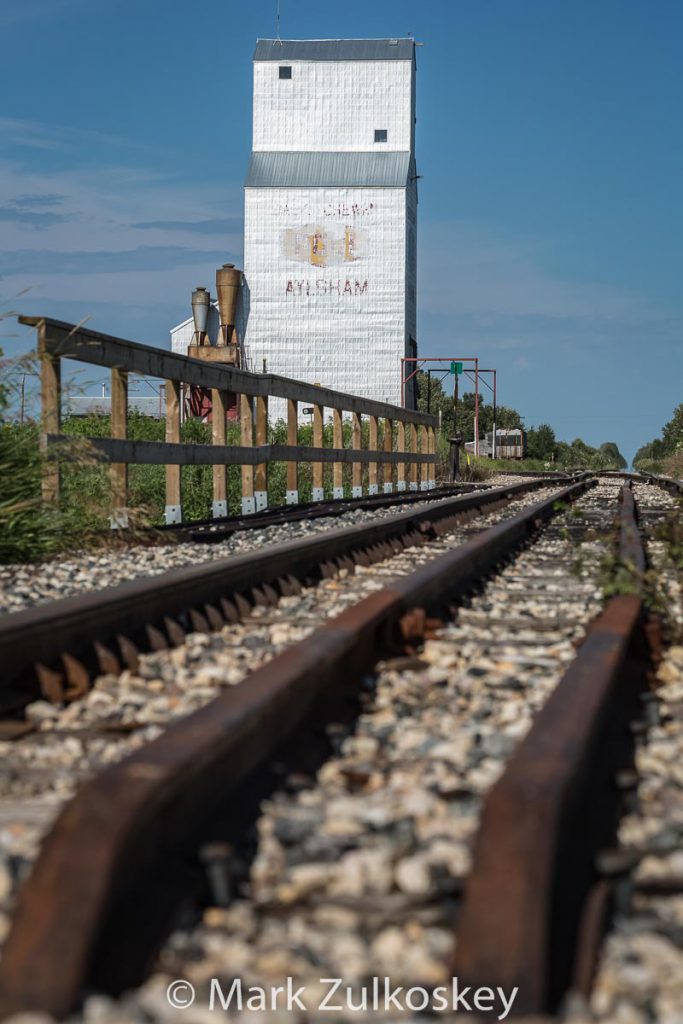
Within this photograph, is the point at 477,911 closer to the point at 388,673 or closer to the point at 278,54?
the point at 388,673

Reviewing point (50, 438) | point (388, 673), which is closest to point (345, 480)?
point (50, 438)

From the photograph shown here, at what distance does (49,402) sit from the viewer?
7.55 meters

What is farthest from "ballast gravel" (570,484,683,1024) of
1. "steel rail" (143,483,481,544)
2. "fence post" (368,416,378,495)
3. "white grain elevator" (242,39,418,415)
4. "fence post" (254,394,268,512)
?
"white grain elevator" (242,39,418,415)

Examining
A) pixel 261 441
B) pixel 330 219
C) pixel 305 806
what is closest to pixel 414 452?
pixel 261 441

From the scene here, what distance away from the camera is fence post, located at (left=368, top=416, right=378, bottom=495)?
17916 mm

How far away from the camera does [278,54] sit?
162 feet

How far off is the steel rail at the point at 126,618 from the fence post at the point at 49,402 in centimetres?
160

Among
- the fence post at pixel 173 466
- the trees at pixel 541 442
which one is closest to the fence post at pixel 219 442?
the fence post at pixel 173 466

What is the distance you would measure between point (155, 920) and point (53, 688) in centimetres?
171

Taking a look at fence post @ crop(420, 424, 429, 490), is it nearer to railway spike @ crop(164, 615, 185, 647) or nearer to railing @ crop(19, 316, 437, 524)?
railing @ crop(19, 316, 437, 524)

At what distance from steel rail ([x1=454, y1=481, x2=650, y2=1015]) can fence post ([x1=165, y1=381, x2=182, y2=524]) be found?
7.45 metres

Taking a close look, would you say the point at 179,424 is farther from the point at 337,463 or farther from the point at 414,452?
the point at 414,452

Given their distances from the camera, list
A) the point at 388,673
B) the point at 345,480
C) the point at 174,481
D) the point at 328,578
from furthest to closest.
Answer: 1. the point at 345,480
2. the point at 174,481
3. the point at 328,578
4. the point at 388,673

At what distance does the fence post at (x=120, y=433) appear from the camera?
8.14 meters
